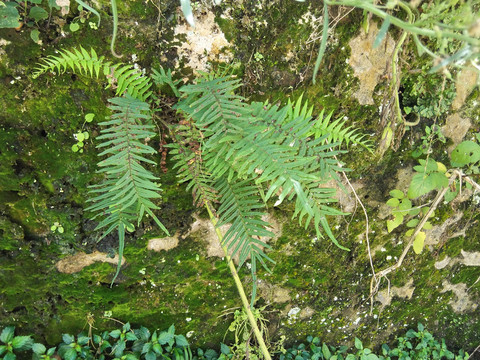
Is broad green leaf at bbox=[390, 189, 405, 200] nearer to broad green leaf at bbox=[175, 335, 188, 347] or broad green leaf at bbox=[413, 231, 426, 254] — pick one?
broad green leaf at bbox=[413, 231, 426, 254]

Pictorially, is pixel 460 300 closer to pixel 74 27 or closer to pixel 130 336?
pixel 130 336

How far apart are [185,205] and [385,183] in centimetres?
142

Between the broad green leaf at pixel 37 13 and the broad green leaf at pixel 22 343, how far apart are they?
75.2 inches

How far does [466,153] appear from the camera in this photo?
7.63 ft

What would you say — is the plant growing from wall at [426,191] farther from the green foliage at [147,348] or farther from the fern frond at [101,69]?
the fern frond at [101,69]

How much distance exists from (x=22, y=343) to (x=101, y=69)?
1.80m

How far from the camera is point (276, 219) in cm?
241

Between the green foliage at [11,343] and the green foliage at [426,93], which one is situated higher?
the green foliage at [426,93]

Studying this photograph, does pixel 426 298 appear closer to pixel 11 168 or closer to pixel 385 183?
pixel 385 183

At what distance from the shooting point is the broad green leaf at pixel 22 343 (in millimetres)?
2250

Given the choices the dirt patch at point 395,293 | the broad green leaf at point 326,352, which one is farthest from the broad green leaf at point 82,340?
the dirt patch at point 395,293

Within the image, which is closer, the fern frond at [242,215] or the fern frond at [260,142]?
the fern frond at [260,142]

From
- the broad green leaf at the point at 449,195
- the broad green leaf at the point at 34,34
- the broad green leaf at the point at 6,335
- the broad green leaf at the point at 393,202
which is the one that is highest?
the broad green leaf at the point at 34,34

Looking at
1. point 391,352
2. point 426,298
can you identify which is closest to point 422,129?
point 426,298
